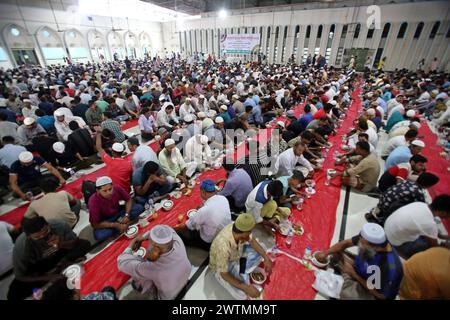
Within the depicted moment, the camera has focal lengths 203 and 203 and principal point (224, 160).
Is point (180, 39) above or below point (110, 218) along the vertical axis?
above

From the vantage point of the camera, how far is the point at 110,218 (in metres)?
3.01

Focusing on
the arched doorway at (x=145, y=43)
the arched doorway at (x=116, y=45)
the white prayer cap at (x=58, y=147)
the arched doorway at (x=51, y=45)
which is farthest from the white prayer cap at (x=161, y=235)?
the arched doorway at (x=145, y=43)

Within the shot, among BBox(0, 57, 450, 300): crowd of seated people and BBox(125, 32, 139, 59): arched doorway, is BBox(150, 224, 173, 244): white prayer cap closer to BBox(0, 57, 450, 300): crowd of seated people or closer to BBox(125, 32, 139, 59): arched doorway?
BBox(0, 57, 450, 300): crowd of seated people

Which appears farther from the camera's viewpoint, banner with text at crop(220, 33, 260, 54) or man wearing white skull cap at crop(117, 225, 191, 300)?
banner with text at crop(220, 33, 260, 54)

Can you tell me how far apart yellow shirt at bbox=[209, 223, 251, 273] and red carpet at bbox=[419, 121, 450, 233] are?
3.46m

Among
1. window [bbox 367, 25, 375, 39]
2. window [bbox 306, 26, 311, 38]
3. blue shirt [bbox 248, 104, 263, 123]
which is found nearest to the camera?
blue shirt [bbox 248, 104, 263, 123]

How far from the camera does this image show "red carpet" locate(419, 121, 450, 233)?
4.11 metres

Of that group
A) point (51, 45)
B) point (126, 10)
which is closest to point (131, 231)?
point (51, 45)

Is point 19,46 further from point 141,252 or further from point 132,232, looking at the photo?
point 141,252

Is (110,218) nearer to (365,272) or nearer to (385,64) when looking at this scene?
A: (365,272)

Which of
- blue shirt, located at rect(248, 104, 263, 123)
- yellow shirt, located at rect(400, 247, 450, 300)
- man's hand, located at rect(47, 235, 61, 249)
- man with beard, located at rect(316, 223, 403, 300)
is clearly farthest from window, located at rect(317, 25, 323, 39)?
man's hand, located at rect(47, 235, 61, 249)
